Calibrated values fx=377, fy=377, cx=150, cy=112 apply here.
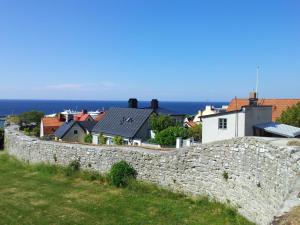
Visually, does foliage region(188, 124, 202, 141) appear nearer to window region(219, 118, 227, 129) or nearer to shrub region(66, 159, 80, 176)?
window region(219, 118, 227, 129)

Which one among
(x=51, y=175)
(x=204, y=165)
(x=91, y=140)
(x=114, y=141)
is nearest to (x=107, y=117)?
(x=91, y=140)

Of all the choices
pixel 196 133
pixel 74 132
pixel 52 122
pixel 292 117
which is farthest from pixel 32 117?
pixel 292 117

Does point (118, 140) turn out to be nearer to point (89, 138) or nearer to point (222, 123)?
point (89, 138)

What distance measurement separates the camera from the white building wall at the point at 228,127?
78.7 feet

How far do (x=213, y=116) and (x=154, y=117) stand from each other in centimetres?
1192

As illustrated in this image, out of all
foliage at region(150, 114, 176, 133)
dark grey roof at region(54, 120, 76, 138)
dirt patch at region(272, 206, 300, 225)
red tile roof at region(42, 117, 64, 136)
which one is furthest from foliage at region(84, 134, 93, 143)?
dirt patch at region(272, 206, 300, 225)

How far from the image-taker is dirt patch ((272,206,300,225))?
15.9 ft

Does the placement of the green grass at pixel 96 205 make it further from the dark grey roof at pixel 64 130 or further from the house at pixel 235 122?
the dark grey roof at pixel 64 130

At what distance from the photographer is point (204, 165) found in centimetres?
1241

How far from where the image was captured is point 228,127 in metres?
24.8

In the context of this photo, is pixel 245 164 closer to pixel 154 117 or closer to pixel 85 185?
pixel 85 185

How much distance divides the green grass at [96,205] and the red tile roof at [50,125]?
33.4 m

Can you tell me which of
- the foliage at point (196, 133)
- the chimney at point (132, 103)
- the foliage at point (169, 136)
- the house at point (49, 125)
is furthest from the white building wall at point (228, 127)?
the house at point (49, 125)

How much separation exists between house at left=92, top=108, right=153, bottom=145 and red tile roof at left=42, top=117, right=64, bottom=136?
1155 centimetres
